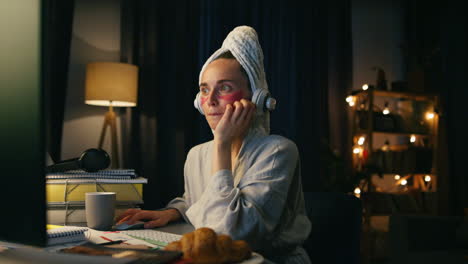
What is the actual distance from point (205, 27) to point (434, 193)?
291 cm

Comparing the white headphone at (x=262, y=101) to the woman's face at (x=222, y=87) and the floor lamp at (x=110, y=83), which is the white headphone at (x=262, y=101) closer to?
the woman's face at (x=222, y=87)

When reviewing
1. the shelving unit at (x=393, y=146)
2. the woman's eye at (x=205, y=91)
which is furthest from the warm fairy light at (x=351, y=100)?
the woman's eye at (x=205, y=91)

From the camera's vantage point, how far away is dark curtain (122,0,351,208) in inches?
124

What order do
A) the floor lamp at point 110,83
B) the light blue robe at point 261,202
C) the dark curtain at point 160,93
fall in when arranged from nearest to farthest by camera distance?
the light blue robe at point 261,202
the floor lamp at point 110,83
the dark curtain at point 160,93

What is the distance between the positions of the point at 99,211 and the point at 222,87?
476mm

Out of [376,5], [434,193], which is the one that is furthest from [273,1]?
[434,193]

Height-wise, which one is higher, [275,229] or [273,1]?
[273,1]

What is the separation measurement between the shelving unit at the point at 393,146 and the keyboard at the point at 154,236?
3.14 m

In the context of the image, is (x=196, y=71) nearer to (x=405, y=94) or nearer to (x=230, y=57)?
(x=230, y=57)

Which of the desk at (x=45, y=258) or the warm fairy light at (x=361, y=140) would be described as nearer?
the desk at (x=45, y=258)

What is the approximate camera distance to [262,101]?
3.84 feet

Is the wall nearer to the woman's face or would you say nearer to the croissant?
the woman's face

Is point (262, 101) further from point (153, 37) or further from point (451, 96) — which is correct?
point (451, 96)

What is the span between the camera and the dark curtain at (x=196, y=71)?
124 inches
